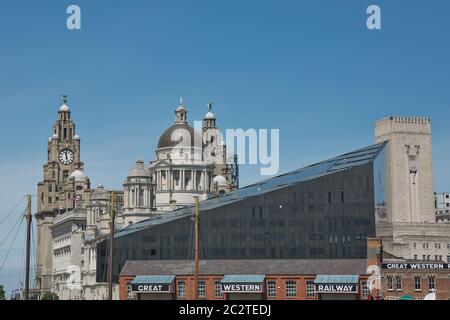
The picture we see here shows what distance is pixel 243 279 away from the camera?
102m

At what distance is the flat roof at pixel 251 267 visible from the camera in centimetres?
10206

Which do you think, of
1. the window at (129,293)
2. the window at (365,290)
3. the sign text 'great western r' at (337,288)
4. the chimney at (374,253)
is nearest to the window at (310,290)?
the sign text 'great western r' at (337,288)

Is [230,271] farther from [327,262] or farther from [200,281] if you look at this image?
[327,262]

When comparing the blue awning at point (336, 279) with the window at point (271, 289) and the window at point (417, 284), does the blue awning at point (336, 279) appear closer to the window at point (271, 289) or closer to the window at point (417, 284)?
the window at point (271, 289)

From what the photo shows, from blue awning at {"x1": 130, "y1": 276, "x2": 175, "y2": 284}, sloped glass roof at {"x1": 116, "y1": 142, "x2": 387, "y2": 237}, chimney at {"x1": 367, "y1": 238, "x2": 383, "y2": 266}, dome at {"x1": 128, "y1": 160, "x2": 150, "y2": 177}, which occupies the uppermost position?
dome at {"x1": 128, "y1": 160, "x2": 150, "y2": 177}

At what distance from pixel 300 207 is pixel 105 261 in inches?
1340

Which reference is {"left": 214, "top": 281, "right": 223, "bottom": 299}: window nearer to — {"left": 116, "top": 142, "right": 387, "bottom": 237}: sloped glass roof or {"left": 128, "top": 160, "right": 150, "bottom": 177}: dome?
{"left": 116, "top": 142, "right": 387, "bottom": 237}: sloped glass roof

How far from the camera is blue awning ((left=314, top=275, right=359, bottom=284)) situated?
97956mm

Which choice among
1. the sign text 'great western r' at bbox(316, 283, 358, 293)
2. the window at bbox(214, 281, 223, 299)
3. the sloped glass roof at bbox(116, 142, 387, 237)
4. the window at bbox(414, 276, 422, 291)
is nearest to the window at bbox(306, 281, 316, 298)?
the sign text 'great western r' at bbox(316, 283, 358, 293)

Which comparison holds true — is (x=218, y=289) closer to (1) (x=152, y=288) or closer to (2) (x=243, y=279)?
(2) (x=243, y=279)

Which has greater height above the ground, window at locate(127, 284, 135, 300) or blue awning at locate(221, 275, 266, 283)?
blue awning at locate(221, 275, 266, 283)

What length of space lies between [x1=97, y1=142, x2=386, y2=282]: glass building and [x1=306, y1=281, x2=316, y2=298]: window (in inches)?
688

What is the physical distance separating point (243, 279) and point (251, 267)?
5.73m
